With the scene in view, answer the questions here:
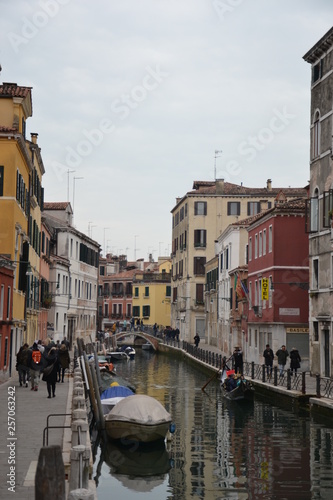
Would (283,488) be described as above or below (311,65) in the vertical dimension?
below

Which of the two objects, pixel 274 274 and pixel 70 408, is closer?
pixel 70 408

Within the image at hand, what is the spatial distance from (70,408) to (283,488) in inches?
289

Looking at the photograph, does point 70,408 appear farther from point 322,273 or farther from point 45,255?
point 45,255

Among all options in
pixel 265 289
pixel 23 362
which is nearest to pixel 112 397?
pixel 23 362

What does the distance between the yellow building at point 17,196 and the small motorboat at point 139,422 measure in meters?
10.1

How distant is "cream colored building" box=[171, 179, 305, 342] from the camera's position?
75.3m

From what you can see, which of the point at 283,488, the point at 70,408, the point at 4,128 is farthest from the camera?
the point at 4,128

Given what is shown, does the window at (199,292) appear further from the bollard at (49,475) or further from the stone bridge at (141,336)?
the bollard at (49,475)

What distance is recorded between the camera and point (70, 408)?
20.5 meters

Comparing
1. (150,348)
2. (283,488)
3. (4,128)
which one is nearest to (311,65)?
(4,128)

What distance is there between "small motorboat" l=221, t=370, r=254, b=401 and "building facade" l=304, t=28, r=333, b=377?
4.02 meters

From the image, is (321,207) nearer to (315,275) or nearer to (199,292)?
(315,275)

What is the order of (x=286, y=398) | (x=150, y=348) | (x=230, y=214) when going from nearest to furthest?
1. (x=286, y=398)
2. (x=230, y=214)
3. (x=150, y=348)

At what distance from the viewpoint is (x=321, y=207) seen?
33031 mm
